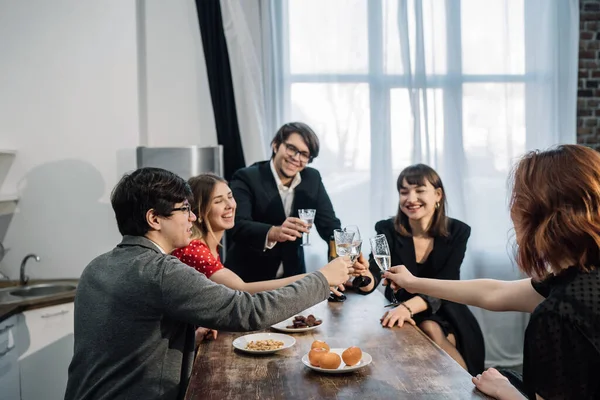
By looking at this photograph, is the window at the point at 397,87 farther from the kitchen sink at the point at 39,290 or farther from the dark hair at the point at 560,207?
the dark hair at the point at 560,207

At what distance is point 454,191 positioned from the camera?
4.73 meters

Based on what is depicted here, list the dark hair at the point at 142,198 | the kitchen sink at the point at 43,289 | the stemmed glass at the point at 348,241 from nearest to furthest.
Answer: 1. the dark hair at the point at 142,198
2. the stemmed glass at the point at 348,241
3. the kitchen sink at the point at 43,289

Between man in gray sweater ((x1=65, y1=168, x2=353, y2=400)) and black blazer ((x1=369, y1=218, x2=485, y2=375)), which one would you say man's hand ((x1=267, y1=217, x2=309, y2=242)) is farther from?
man in gray sweater ((x1=65, y1=168, x2=353, y2=400))

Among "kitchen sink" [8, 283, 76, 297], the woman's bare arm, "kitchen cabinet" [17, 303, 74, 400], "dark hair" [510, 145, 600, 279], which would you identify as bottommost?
"kitchen cabinet" [17, 303, 74, 400]

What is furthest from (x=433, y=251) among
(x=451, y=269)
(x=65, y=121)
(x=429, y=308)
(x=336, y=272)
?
(x=65, y=121)

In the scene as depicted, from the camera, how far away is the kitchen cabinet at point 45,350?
3.34m

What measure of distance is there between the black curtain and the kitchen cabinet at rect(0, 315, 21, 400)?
176 cm

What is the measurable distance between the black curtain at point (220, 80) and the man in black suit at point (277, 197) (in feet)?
2.62

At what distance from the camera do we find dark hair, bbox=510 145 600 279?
1.56m

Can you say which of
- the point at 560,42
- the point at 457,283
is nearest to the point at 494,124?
the point at 560,42

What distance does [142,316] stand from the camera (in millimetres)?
1873

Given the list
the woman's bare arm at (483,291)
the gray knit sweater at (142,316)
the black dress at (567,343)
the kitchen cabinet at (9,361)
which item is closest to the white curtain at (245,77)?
the kitchen cabinet at (9,361)

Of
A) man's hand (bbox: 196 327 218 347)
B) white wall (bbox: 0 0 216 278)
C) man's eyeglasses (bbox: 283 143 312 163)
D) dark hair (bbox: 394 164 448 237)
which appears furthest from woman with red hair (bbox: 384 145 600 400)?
white wall (bbox: 0 0 216 278)

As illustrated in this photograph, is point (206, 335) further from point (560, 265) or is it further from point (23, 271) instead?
point (23, 271)
